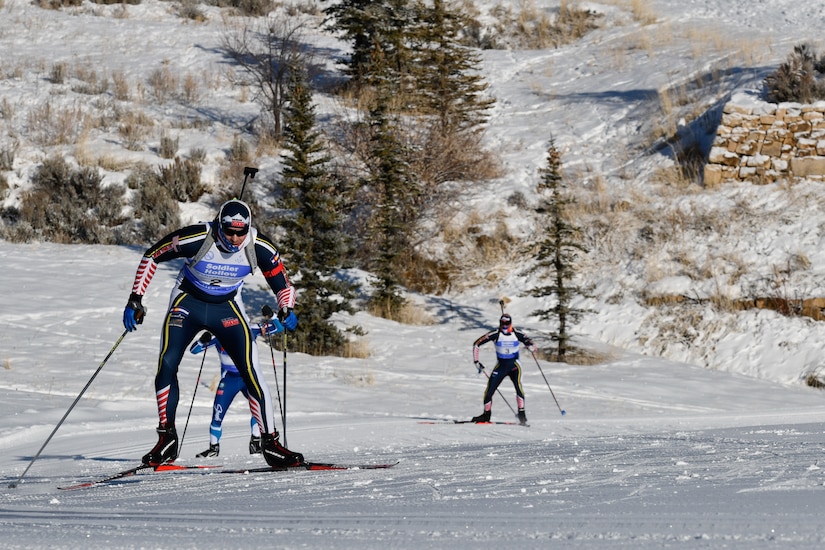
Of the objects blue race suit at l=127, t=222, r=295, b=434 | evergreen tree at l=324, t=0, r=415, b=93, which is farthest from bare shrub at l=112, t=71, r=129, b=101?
blue race suit at l=127, t=222, r=295, b=434

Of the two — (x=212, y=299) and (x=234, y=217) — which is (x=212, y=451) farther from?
(x=234, y=217)

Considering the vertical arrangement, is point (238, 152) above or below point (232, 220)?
above

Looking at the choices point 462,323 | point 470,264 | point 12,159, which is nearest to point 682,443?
point 462,323

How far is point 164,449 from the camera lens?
6.76m

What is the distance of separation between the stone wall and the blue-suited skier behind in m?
18.6

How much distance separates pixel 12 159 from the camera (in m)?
25.7

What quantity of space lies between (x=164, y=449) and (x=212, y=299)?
1249mm

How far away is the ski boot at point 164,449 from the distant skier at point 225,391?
0.96 meters

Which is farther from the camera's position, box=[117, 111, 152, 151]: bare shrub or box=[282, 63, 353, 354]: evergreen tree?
box=[117, 111, 152, 151]: bare shrub

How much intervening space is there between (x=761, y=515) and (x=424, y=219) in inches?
845

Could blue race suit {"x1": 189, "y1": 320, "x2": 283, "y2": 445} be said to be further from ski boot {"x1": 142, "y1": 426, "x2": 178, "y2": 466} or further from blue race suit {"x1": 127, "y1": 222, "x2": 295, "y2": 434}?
ski boot {"x1": 142, "y1": 426, "x2": 178, "y2": 466}

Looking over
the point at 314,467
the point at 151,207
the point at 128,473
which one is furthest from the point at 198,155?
the point at 314,467

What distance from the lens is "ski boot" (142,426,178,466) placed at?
6.66 metres

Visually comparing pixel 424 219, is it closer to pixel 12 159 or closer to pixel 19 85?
pixel 12 159
